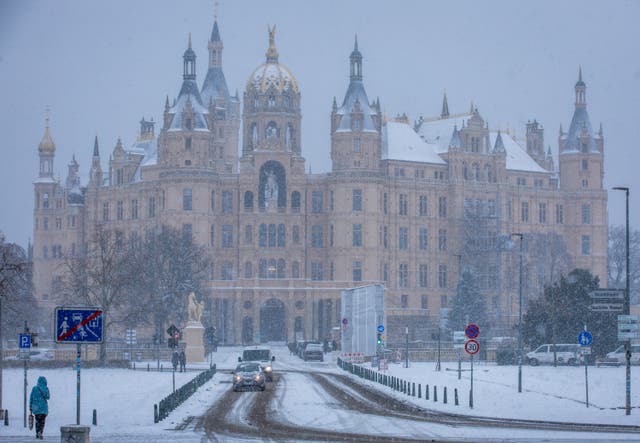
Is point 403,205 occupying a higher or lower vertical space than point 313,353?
higher

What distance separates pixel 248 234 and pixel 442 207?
72.0ft

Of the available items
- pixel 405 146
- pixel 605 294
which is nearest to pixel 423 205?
pixel 405 146

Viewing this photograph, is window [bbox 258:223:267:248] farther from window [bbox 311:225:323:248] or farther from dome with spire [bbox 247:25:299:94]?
dome with spire [bbox 247:25:299:94]

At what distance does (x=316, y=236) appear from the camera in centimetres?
15238

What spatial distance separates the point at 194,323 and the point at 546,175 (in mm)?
79288

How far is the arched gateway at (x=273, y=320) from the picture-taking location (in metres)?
147

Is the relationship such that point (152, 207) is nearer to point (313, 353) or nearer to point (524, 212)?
point (524, 212)

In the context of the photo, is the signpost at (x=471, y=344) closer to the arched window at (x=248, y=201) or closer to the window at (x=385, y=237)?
the arched window at (x=248, y=201)

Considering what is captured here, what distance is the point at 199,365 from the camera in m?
96.6

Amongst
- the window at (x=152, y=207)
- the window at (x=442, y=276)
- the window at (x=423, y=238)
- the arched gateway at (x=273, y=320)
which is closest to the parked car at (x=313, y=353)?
the arched gateway at (x=273, y=320)

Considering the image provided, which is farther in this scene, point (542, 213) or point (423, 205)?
point (542, 213)

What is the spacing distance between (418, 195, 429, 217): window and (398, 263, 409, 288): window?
5.97 m

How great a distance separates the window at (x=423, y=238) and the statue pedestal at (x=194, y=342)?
58.9m

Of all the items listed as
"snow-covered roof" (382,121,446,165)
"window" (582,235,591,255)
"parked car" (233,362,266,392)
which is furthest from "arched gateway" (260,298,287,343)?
"parked car" (233,362,266,392)
